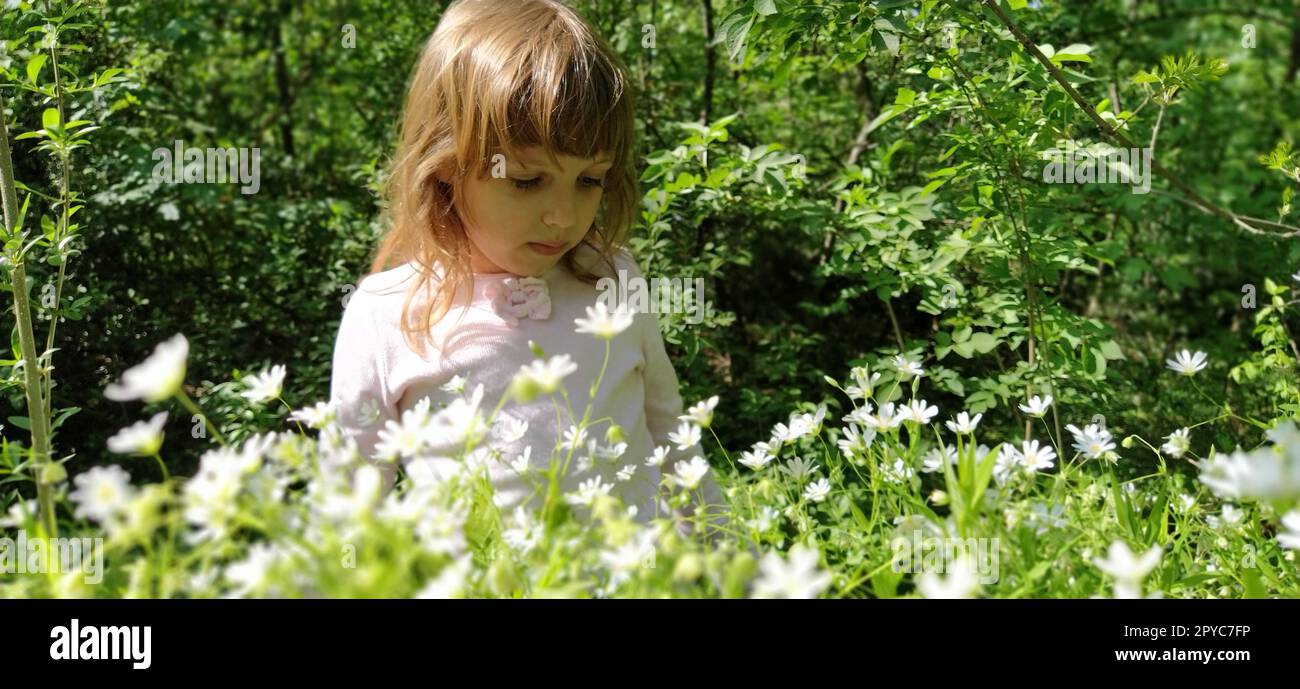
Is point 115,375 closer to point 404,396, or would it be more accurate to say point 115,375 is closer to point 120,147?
point 120,147

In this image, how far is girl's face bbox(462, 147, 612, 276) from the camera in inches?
65.3

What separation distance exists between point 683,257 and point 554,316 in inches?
39.6

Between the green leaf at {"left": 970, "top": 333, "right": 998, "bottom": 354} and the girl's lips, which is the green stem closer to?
the girl's lips

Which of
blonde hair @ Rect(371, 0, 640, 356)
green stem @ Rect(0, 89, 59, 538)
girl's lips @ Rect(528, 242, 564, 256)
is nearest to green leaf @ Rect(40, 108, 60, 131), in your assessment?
green stem @ Rect(0, 89, 59, 538)

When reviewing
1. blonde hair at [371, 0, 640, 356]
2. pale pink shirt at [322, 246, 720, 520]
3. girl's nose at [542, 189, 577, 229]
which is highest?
blonde hair at [371, 0, 640, 356]

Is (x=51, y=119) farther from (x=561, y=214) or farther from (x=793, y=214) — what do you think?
(x=793, y=214)

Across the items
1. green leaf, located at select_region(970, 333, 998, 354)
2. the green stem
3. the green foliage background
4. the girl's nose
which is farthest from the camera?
green leaf, located at select_region(970, 333, 998, 354)

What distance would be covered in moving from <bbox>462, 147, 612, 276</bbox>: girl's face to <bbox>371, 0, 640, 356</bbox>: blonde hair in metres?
0.02

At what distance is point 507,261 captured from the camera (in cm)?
180

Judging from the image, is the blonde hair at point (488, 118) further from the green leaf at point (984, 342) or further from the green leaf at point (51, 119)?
the green leaf at point (984, 342)

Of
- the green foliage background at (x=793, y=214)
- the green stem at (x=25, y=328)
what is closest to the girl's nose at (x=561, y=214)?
the green foliage background at (x=793, y=214)
